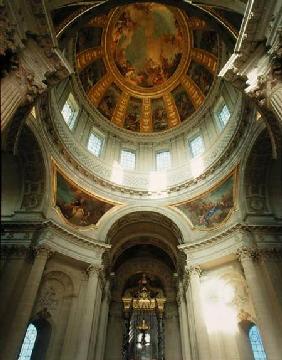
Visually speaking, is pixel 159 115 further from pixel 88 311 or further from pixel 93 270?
pixel 88 311

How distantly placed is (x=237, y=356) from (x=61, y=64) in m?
12.8

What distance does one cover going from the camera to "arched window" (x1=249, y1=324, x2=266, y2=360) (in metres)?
12.3

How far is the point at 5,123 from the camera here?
6.43 m

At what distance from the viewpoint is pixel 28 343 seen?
1252cm

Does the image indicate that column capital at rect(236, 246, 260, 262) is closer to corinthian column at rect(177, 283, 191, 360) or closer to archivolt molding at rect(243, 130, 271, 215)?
archivolt molding at rect(243, 130, 271, 215)

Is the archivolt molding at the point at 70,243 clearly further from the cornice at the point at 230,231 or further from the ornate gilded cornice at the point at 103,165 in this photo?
the cornice at the point at 230,231

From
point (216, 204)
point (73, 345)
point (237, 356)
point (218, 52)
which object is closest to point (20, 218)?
point (73, 345)

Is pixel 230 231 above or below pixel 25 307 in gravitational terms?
above

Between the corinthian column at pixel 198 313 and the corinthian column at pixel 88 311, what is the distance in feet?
14.9

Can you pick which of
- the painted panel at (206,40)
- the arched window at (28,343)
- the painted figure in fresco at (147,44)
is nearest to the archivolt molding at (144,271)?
the arched window at (28,343)

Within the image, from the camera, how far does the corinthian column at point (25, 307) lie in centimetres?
1036

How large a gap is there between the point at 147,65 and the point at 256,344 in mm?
20069

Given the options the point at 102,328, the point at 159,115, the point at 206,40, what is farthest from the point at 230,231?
the point at 206,40

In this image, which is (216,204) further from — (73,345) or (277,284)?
(73,345)
